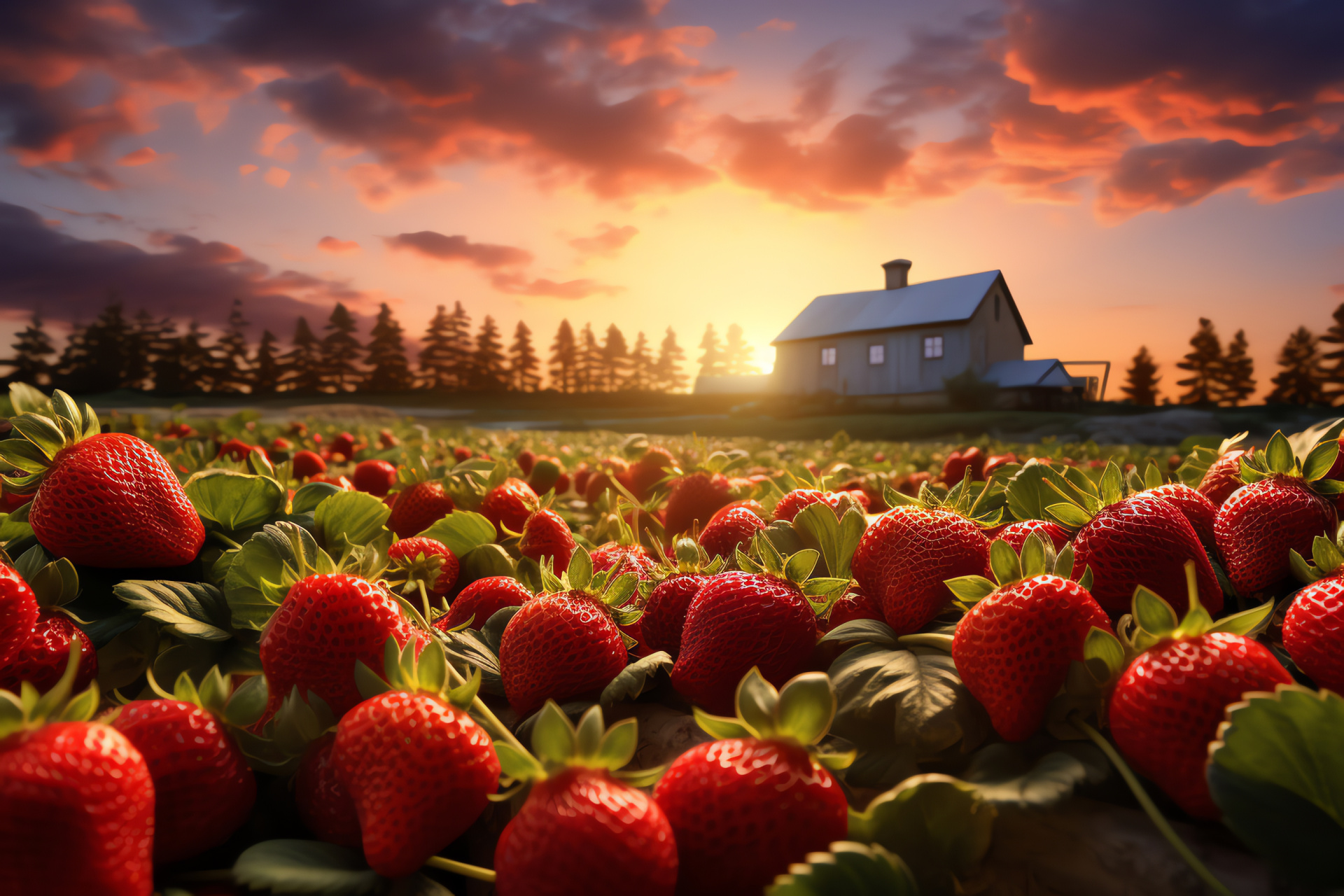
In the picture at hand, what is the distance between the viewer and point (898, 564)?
1051 millimetres

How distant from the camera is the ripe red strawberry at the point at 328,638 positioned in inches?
35.8

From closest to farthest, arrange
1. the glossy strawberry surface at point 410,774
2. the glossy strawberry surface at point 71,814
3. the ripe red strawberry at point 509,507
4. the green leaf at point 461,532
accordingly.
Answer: the glossy strawberry surface at point 71,814, the glossy strawberry surface at point 410,774, the green leaf at point 461,532, the ripe red strawberry at point 509,507

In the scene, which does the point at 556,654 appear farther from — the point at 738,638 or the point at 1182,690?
the point at 1182,690

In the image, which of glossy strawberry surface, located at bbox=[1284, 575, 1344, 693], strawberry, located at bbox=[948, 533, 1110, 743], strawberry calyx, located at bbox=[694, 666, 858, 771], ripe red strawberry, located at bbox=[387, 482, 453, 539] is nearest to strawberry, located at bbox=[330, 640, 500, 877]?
strawberry calyx, located at bbox=[694, 666, 858, 771]

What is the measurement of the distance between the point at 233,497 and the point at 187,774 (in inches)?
29.3

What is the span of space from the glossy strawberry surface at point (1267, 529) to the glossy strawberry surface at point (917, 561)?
0.38m

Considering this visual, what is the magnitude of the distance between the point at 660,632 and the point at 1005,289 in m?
37.8

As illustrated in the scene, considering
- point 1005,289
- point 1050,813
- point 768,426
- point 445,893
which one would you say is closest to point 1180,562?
point 1050,813

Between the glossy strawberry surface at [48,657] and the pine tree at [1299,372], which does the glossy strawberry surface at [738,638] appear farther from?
the pine tree at [1299,372]

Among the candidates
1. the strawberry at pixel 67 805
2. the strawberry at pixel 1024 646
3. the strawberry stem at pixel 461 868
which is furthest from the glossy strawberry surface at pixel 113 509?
the strawberry at pixel 1024 646

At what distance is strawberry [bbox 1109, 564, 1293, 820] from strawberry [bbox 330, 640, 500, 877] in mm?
715

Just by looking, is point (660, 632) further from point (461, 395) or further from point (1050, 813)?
point (461, 395)

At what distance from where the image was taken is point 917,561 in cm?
104

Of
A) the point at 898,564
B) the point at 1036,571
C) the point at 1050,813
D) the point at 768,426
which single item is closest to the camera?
the point at 1050,813
